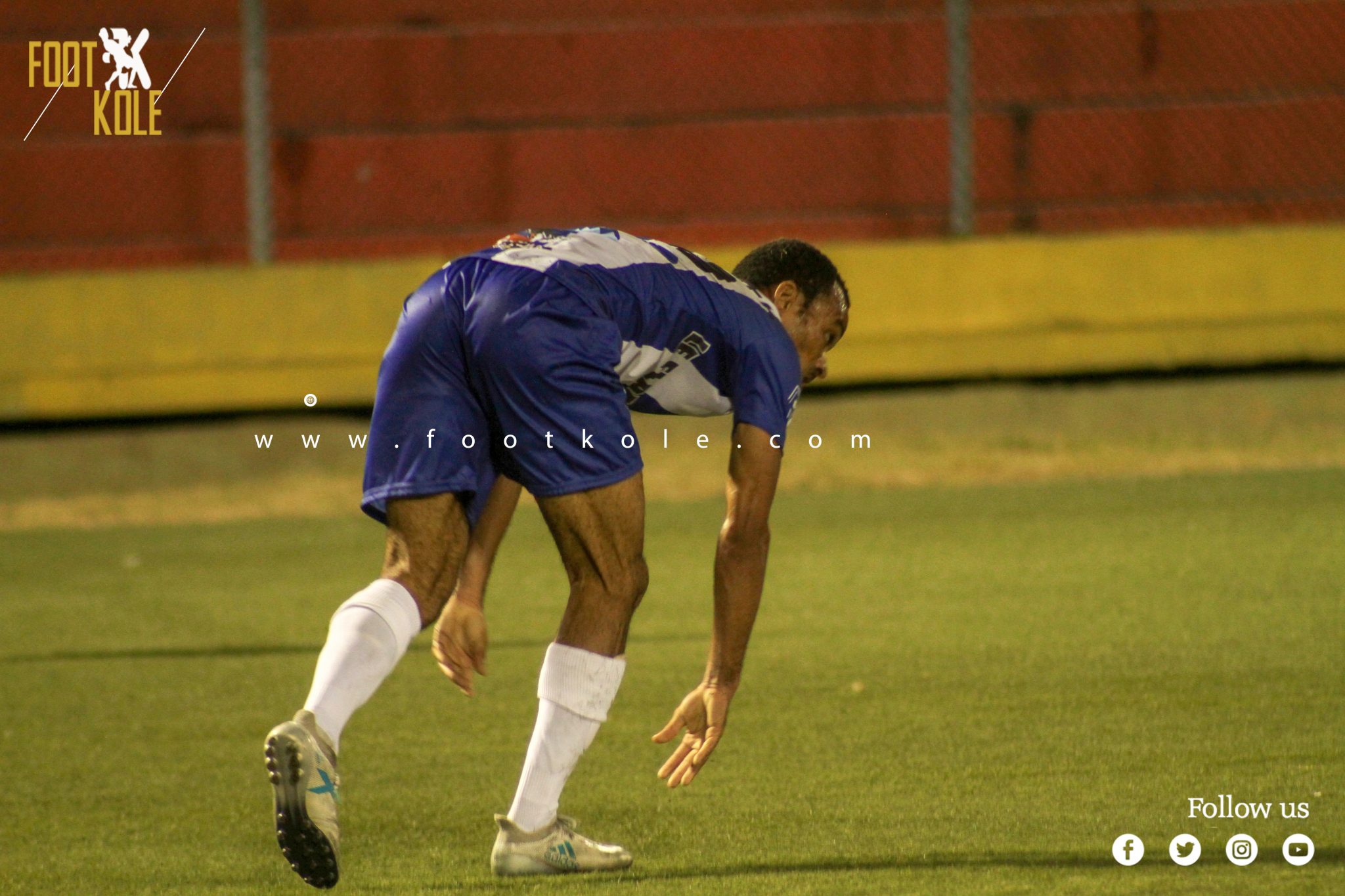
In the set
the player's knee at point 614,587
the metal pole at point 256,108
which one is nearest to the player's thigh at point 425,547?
the player's knee at point 614,587

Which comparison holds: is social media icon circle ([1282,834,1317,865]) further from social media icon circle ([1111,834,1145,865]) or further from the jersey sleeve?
the jersey sleeve

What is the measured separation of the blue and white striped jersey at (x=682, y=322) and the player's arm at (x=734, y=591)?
0.07m

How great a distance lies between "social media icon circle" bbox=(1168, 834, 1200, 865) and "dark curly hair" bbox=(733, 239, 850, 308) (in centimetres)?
120

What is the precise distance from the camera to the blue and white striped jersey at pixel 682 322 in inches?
139

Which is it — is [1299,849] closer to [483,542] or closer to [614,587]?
[614,587]

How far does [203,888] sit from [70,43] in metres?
9.06

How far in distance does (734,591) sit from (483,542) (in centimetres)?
57

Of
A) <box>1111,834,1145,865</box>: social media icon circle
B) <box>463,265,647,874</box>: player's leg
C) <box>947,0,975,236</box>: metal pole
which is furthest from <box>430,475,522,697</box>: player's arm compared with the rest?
<box>947,0,975,236</box>: metal pole

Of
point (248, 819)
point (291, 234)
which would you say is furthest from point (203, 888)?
point (291, 234)

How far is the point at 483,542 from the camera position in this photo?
12.5 ft

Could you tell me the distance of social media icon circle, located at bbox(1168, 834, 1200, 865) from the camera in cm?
340

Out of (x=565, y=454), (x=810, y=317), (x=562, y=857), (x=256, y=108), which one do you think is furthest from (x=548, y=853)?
(x=256, y=108)

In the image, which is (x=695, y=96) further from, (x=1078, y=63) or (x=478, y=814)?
(x=478, y=814)

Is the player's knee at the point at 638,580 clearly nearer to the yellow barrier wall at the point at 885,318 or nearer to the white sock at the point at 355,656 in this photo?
the white sock at the point at 355,656
